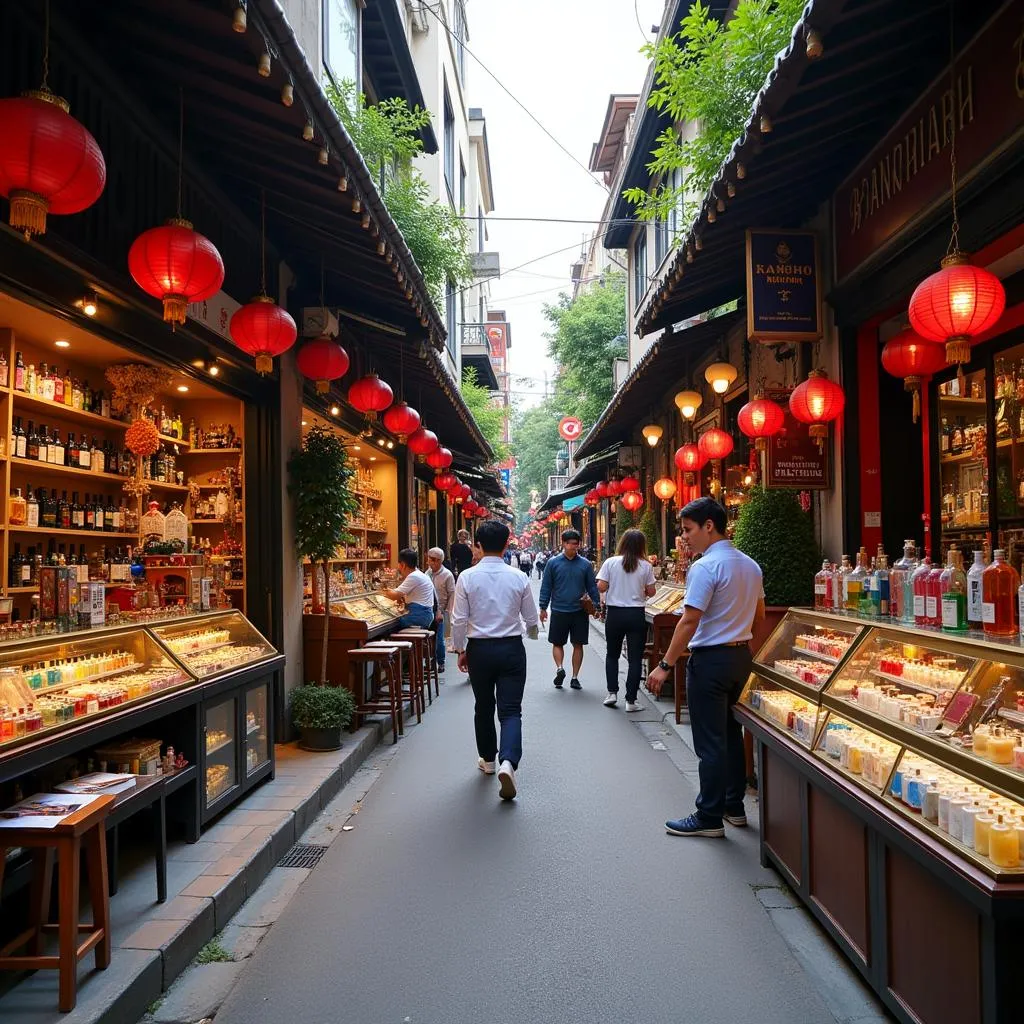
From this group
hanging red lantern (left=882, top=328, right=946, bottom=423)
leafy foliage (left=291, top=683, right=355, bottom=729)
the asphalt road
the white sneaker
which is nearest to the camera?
the asphalt road

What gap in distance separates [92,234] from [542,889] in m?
4.68

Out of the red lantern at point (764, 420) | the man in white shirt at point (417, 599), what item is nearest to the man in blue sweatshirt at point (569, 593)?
the man in white shirt at point (417, 599)

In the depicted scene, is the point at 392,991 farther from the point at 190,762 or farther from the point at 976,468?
the point at 976,468

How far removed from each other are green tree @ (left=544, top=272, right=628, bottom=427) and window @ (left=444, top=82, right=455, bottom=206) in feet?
16.2

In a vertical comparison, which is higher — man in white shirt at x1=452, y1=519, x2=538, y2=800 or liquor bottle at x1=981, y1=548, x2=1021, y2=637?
liquor bottle at x1=981, y1=548, x2=1021, y2=637

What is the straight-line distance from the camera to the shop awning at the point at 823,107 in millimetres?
4438

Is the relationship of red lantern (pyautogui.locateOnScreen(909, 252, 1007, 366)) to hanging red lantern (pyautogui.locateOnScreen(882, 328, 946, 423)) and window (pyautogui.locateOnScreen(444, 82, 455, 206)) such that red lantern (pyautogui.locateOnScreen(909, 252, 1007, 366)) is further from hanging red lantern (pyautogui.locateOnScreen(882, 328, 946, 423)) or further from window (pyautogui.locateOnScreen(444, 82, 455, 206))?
window (pyautogui.locateOnScreen(444, 82, 455, 206))

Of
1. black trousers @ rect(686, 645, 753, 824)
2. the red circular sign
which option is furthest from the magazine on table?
the red circular sign

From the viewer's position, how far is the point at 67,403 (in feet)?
22.4

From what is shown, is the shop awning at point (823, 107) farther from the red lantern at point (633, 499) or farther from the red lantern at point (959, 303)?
the red lantern at point (633, 499)

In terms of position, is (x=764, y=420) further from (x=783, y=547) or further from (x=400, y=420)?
(x=400, y=420)

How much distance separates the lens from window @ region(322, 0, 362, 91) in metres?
9.98

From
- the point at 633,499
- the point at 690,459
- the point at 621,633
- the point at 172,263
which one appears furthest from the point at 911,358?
the point at 633,499

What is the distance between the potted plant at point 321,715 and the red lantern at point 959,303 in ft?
19.1
